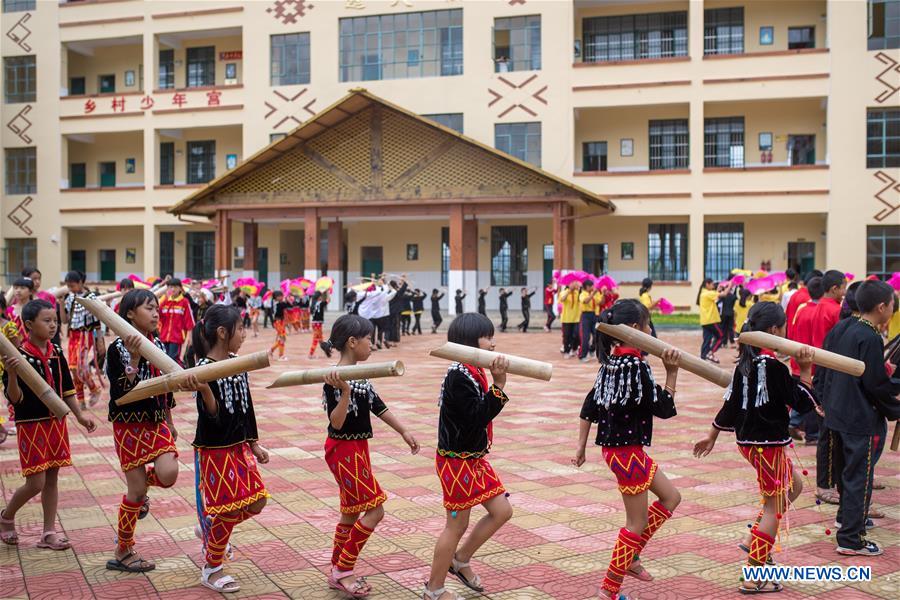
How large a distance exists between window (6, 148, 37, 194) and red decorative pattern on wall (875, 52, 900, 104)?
32.9m

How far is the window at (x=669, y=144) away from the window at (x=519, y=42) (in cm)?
508

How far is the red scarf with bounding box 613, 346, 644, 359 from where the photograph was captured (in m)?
4.23

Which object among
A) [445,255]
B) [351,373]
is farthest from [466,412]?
[445,255]

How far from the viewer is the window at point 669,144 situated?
A: 29172 mm

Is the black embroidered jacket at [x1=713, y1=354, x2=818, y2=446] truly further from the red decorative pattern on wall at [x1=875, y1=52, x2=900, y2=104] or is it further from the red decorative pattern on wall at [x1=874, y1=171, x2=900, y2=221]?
the red decorative pattern on wall at [x1=875, y1=52, x2=900, y2=104]

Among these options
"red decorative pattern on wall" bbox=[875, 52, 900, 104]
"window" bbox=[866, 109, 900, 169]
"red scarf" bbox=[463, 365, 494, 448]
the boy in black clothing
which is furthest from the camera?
"window" bbox=[866, 109, 900, 169]

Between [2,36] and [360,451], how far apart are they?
37297mm

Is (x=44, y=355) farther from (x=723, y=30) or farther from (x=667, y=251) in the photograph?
(x=723, y=30)

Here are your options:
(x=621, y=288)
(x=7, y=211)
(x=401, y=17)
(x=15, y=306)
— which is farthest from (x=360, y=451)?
(x=7, y=211)

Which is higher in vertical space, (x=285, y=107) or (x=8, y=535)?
(x=285, y=107)

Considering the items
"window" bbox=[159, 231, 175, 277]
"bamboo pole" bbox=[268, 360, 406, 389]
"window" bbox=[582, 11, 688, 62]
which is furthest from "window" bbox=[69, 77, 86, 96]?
"bamboo pole" bbox=[268, 360, 406, 389]

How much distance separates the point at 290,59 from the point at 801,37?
746 inches

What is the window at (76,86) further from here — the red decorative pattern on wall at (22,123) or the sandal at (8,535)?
the sandal at (8,535)

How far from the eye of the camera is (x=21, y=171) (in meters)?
34.4
